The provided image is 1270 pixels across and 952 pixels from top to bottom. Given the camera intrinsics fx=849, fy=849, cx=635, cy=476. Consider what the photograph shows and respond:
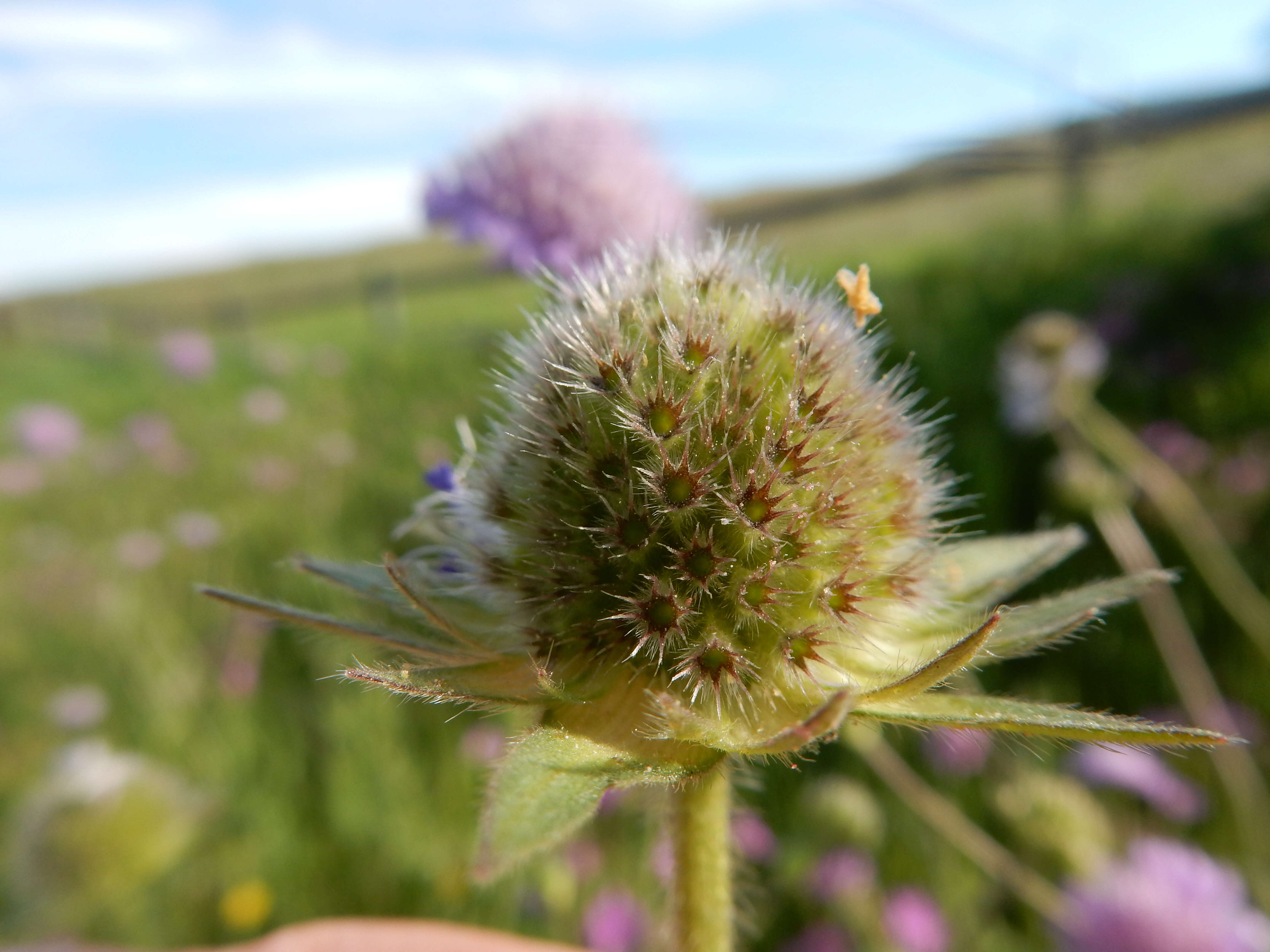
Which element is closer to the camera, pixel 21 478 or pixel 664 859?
pixel 664 859

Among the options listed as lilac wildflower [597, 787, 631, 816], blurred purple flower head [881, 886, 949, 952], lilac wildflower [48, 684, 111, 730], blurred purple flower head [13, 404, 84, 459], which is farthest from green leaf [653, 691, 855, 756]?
blurred purple flower head [13, 404, 84, 459]

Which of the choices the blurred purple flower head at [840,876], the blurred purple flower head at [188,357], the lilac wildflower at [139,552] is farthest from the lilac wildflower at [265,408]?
the blurred purple flower head at [840,876]

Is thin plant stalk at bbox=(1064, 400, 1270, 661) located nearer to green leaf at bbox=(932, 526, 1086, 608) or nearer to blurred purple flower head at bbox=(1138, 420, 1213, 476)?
blurred purple flower head at bbox=(1138, 420, 1213, 476)

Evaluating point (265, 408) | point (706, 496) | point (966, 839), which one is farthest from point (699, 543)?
point (265, 408)

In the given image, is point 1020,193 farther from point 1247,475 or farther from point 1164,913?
point 1164,913

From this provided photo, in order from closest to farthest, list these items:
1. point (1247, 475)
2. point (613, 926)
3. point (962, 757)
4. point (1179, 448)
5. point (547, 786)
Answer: point (547, 786)
point (613, 926)
point (962, 757)
point (1247, 475)
point (1179, 448)

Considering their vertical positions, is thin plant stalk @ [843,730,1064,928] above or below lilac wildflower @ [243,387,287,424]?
above

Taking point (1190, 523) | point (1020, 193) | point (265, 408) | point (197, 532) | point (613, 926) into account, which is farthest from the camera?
point (1020, 193)

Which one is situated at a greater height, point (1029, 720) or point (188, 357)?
point (1029, 720)
